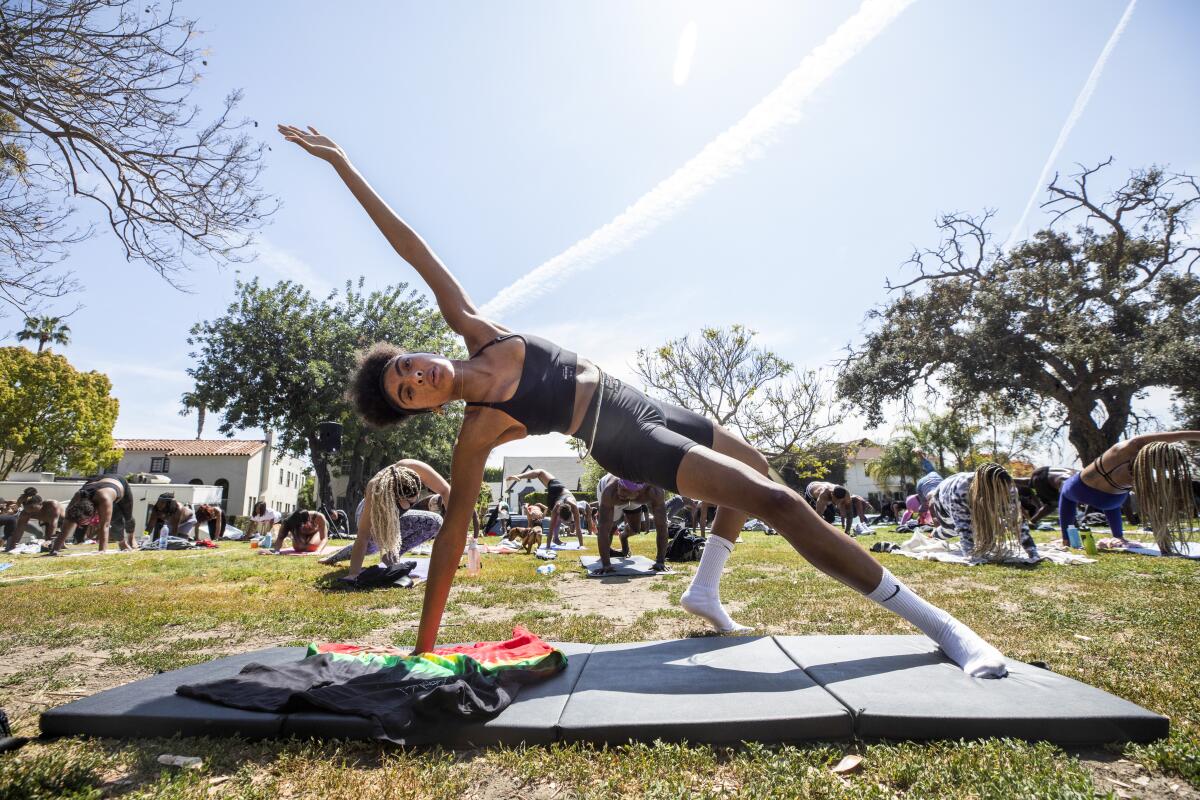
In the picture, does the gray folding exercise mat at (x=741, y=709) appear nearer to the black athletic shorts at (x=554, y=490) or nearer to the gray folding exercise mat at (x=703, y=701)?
the gray folding exercise mat at (x=703, y=701)

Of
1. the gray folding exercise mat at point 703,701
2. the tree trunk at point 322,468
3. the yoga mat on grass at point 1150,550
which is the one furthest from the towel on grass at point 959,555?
the tree trunk at point 322,468

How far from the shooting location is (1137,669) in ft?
8.77

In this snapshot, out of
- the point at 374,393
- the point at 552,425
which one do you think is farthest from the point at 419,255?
the point at 552,425

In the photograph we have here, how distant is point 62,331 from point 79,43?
44937mm

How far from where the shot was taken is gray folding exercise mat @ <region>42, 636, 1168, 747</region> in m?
1.90

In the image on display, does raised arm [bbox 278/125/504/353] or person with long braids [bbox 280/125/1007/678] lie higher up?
raised arm [bbox 278/125/504/353]

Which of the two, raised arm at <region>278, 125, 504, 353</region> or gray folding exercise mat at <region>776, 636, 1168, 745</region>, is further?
raised arm at <region>278, 125, 504, 353</region>

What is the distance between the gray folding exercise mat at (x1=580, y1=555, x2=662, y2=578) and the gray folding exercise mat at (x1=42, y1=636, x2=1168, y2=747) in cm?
494

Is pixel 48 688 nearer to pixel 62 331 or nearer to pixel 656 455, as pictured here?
pixel 656 455

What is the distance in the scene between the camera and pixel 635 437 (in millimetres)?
2818

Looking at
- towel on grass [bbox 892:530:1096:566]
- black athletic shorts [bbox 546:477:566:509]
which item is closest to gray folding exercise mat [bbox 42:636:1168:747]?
towel on grass [bbox 892:530:1096:566]

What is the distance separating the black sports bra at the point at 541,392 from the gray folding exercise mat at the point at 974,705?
1572 millimetres

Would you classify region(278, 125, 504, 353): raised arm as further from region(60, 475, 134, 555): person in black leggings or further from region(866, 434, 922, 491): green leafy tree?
region(866, 434, 922, 491): green leafy tree

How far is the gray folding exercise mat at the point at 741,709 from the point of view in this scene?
1.90 meters
